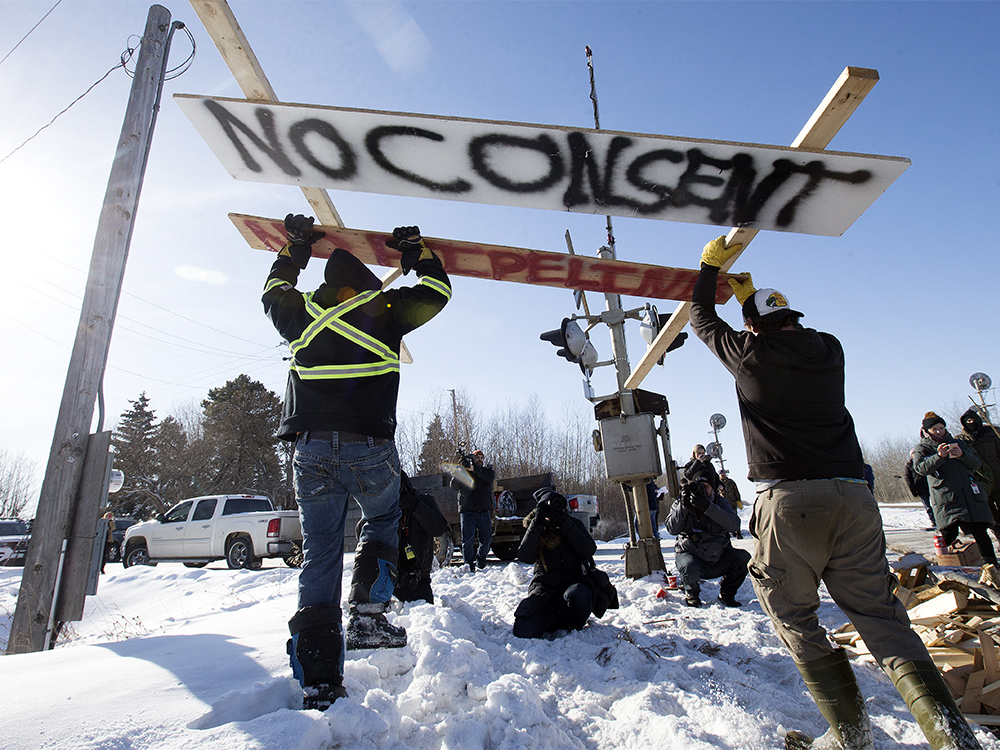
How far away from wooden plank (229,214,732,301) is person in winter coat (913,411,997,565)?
4078mm

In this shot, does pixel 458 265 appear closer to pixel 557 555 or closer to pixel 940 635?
pixel 557 555

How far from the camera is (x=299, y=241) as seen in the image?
3.28 m

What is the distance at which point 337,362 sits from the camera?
249 cm

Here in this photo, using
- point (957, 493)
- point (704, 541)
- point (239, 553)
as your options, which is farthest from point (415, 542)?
point (239, 553)

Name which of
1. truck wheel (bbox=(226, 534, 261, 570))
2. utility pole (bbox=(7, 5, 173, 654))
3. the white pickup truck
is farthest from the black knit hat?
truck wheel (bbox=(226, 534, 261, 570))

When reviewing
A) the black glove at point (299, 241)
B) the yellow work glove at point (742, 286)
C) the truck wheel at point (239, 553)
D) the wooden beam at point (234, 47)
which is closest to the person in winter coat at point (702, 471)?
the yellow work glove at point (742, 286)

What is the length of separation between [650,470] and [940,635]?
410cm

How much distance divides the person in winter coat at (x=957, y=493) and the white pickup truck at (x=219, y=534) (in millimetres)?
9767

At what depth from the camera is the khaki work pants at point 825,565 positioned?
87.6 inches

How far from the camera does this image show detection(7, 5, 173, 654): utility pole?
4.23 metres

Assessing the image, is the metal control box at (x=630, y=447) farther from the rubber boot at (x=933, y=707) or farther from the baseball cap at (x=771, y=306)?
Answer: the rubber boot at (x=933, y=707)

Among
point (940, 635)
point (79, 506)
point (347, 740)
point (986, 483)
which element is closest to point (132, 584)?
point (79, 506)

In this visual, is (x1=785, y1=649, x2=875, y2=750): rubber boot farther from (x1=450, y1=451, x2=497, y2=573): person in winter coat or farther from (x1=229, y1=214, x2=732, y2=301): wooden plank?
(x1=450, y1=451, x2=497, y2=573): person in winter coat

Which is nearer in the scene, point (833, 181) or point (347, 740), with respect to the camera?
point (347, 740)
